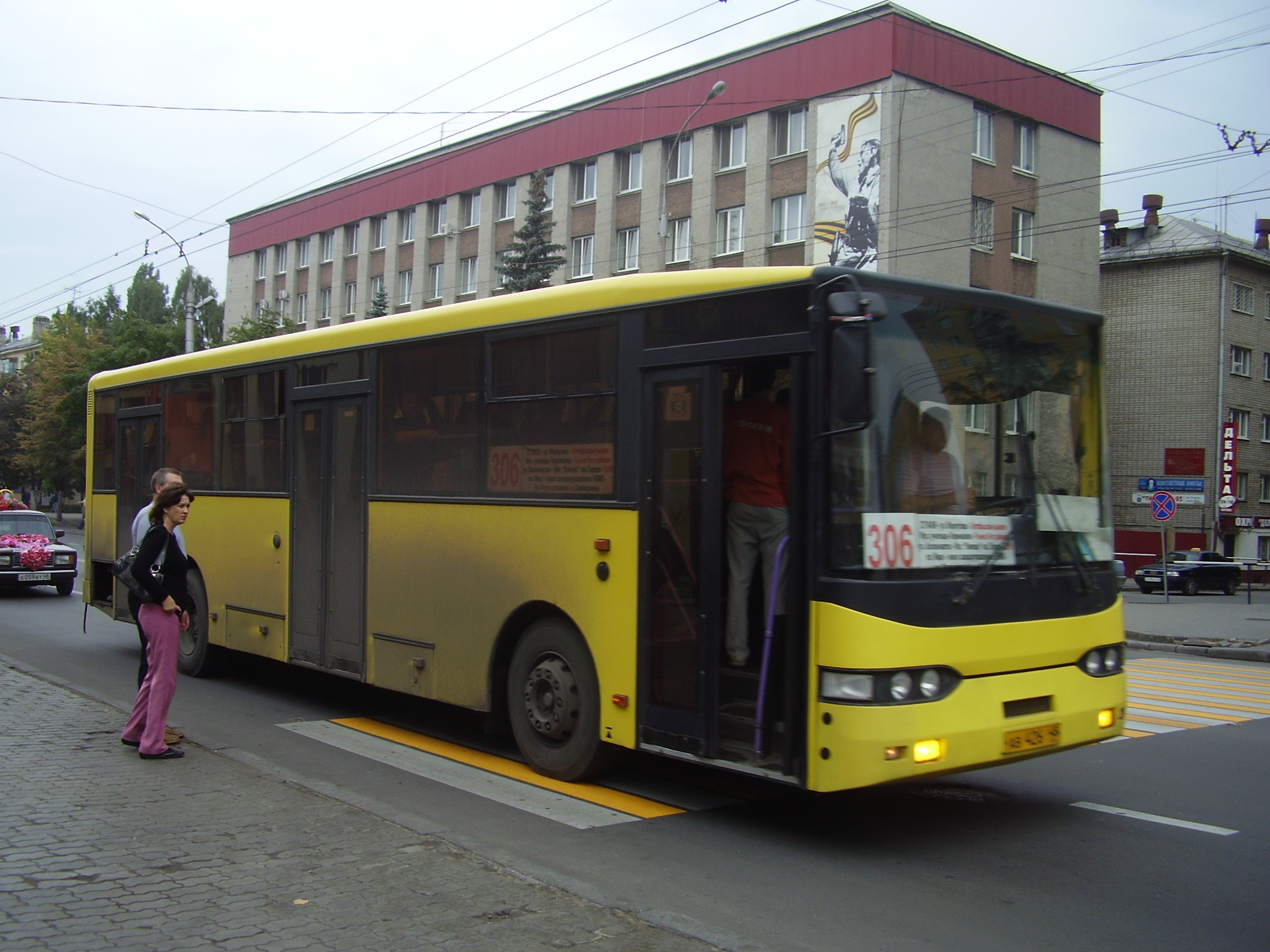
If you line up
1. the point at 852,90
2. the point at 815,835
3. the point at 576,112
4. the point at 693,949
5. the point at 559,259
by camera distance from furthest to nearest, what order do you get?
the point at 576,112
the point at 559,259
the point at 852,90
the point at 815,835
the point at 693,949

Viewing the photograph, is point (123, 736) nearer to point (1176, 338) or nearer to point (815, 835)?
point (815, 835)

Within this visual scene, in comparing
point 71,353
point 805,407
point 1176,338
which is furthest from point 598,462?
point 71,353

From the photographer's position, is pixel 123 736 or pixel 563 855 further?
pixel 123 736

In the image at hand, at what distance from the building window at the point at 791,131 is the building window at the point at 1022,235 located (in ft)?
23.8

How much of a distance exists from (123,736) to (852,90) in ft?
93.2

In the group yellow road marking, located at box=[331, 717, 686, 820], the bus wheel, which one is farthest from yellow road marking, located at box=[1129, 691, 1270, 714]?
the bus wheel

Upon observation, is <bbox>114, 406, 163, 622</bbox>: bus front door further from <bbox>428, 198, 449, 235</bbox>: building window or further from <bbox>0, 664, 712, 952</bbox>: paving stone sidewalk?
<bbox>428, 198, 449, 235</bbox>: building window

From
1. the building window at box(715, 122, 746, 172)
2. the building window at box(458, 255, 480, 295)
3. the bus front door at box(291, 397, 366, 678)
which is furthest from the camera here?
the building window at box(458, 255, 480, 295)

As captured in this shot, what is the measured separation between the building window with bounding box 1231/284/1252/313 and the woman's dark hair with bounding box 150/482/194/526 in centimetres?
4929

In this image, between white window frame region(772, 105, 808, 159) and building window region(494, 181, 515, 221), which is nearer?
white window frame region(772, 105, 808, 159)

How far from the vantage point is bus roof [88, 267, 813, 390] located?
6488 millimetres

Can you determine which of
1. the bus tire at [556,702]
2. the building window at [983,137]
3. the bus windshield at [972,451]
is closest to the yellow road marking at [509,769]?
the bus tire at [556,702]

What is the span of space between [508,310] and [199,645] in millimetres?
5754

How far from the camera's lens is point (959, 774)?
8031 millimetres
